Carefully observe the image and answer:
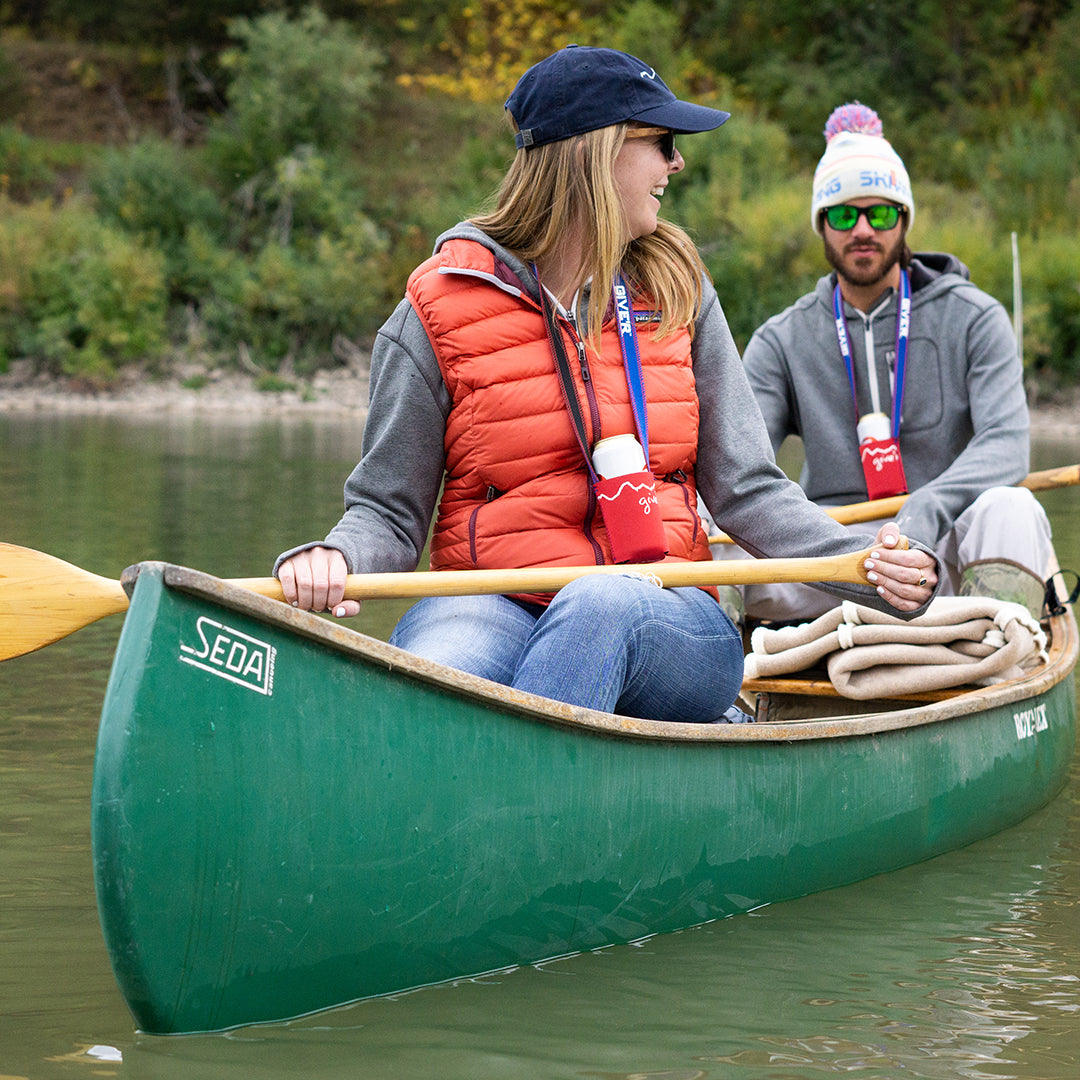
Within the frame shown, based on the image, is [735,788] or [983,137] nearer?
[735,788]

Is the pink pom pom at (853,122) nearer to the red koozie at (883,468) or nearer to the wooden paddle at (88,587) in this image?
the red koozie at (883,468)

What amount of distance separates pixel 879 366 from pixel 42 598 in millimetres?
2542

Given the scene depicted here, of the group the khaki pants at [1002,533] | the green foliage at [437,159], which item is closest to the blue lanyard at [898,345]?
the khaki pants at [1002,533]

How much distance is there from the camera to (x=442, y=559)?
2801 mm

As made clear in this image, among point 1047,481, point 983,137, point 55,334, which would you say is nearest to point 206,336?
point 55,334

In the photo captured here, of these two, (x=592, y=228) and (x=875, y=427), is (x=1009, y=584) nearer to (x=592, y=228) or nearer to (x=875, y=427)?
(x=875, y=427)

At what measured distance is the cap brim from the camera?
8.74 ft

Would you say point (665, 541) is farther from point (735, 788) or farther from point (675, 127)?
point (675, 127)

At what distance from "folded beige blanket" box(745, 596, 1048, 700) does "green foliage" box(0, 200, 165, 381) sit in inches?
738

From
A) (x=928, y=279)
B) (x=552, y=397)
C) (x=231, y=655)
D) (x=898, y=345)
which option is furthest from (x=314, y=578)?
(x=928, y=279)

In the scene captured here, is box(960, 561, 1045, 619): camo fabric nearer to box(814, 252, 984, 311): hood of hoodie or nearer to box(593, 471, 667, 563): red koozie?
box(814, 252, 984, 311): hood of hoodie

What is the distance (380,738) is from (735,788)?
75cm

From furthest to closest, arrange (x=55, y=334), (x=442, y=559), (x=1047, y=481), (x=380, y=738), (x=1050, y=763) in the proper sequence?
(x=55, y=334) < (x=1047, y=481) < (x=1050, y=763) < (x=442, y=559) < (x=380, y=738)

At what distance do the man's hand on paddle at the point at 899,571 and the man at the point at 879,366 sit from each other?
134cm
